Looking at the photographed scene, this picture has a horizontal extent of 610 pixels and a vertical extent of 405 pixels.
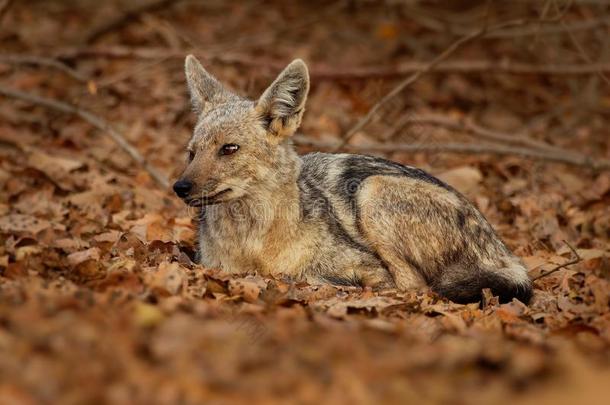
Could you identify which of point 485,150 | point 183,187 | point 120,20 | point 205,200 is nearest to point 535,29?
point 485,150

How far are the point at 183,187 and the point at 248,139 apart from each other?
2.65 ft

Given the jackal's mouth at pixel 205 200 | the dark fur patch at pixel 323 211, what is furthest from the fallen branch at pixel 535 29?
the jackal's mouth at pixel 205 200

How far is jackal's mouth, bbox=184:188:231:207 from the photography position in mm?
6656

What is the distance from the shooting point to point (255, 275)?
6.88 m

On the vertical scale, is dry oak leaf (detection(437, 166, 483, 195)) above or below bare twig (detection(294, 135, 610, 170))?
below

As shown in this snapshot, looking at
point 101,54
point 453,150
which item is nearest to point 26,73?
point 101,54

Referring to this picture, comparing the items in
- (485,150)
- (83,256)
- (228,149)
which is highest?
(228,149)

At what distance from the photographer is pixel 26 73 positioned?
41.5 feet

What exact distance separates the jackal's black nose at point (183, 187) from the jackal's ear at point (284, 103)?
98 centimetres

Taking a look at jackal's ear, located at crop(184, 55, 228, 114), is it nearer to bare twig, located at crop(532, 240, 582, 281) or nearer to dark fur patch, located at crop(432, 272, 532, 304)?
dark fur patch, located at crop(432, 272, 532, 304)

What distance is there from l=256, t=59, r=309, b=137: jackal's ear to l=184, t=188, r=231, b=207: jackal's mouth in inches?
29.9

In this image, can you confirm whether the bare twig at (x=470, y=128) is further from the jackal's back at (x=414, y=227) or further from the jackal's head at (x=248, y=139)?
the jackal's head at (x=248, y=139)

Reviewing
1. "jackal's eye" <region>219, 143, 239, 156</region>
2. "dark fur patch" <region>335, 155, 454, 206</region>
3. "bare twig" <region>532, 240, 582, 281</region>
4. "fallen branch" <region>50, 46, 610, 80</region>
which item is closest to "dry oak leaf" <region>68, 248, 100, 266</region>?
"jackal's eye" <region>219, 143, 239, 156</region>

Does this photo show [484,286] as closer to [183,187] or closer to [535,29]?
[183,187]
